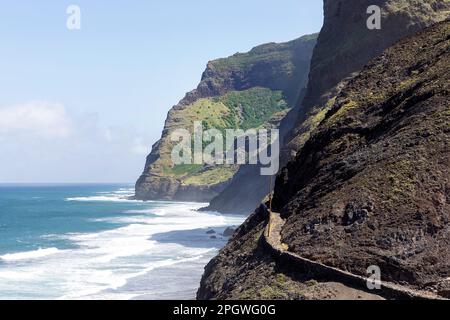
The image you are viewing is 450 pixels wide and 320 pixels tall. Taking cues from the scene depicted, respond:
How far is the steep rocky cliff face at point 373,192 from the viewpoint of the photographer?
23.7 m

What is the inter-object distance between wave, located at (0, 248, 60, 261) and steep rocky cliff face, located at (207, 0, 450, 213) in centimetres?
2784

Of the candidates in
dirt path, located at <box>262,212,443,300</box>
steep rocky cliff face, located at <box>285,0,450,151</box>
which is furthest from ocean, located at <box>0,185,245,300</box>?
steep rocky cliff face, located at <box>285,0,450,151</box>

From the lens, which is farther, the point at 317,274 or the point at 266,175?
the point at 266,175

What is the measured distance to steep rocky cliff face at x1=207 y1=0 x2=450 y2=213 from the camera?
229 ft

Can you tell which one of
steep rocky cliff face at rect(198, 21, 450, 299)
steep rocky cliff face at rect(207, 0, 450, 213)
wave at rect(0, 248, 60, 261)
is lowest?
wave at rect(0, 248, 60, 261)

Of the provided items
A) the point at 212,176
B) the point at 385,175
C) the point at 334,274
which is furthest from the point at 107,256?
the point at 212,176

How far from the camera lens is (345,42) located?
8000cm

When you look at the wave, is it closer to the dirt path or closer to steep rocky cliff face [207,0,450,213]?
steep rocky cliff face [207,0,450,213]

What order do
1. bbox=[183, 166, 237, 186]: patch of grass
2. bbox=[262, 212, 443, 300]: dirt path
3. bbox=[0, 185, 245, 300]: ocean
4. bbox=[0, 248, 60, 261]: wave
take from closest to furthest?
1. bbox=[262, 212, 443, 300]: dirt path
2. bbox=[0, 185, 245, 300]: ocean
3. bbox=[0, 248, 60, 261]: wave
4. bbox=[183, 166, 237, 186]: patch of grass

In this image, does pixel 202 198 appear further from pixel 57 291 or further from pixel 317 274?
pixel 317 274

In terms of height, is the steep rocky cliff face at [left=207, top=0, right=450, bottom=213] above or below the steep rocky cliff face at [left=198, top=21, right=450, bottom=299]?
above
